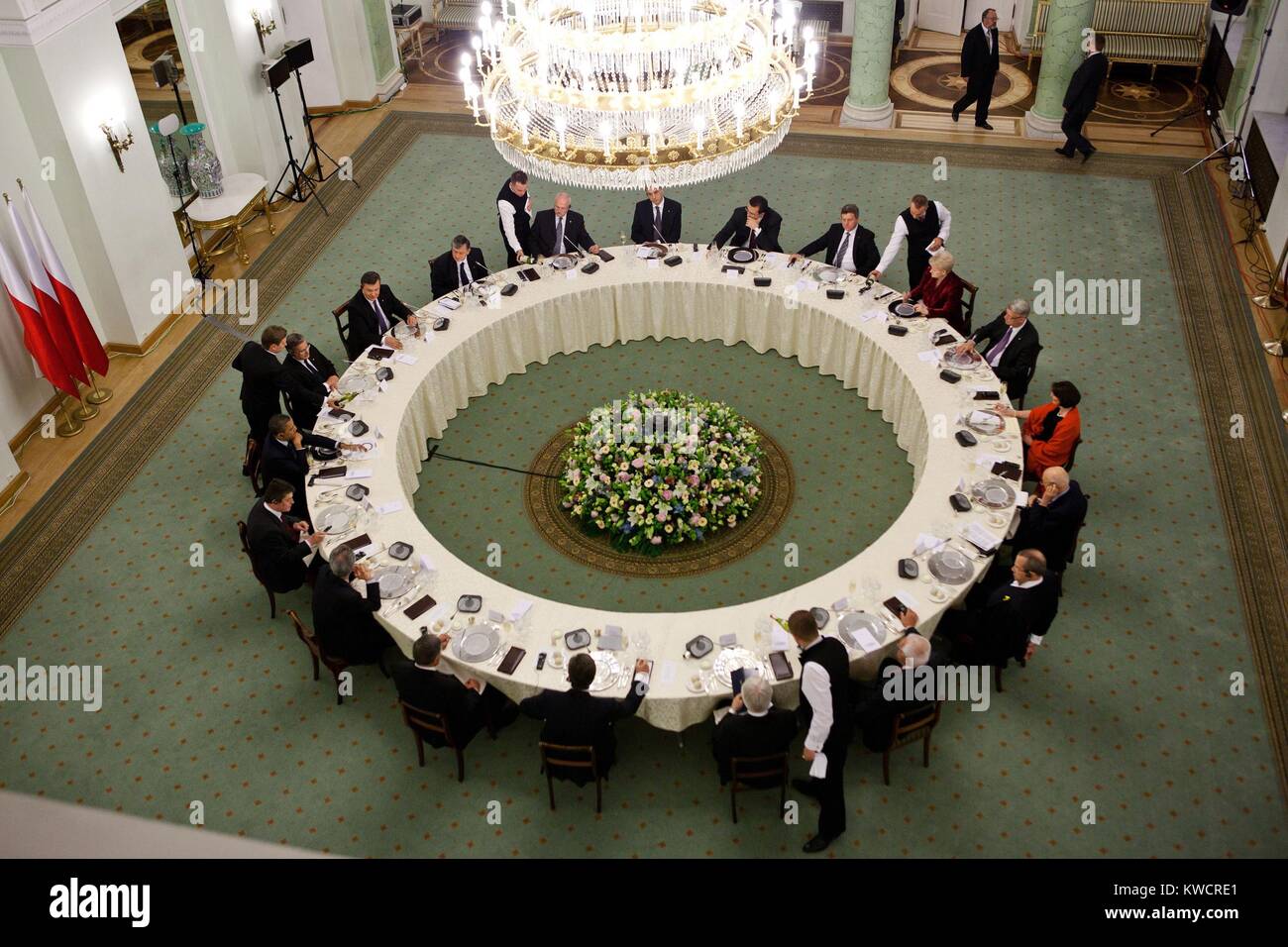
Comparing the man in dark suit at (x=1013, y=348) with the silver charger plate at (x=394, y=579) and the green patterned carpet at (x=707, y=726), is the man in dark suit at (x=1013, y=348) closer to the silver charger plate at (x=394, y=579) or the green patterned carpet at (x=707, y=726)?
the green patterned carpet at (x=707, y=726)

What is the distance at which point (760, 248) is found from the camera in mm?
10117

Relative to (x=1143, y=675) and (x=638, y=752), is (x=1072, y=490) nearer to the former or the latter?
(x=1143, y=675)

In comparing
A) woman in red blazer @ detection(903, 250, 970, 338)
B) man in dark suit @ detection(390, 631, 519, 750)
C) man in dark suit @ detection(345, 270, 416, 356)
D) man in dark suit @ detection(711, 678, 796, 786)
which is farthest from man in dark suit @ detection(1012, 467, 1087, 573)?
man in dark suit @ detection(345, 270, 416, 356)

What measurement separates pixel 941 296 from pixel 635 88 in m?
3.87

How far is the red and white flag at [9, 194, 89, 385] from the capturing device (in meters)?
8.62

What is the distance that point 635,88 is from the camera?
6.29m

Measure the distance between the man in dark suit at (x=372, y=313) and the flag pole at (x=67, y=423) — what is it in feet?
8.56

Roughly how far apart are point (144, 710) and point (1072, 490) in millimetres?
6299

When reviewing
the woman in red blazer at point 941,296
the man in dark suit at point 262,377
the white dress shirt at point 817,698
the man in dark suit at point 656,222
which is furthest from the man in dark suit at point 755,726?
the man in dark suit at point 656,222

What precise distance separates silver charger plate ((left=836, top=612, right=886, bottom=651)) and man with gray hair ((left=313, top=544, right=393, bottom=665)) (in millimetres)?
2869

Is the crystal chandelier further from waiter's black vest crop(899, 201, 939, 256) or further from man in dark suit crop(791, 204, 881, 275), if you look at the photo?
waiter's black vest crop(899, 201, 939, 256)

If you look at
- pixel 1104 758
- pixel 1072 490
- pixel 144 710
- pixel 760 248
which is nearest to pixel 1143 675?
pixel 1104 758

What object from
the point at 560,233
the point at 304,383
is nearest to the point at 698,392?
the point at 560,233

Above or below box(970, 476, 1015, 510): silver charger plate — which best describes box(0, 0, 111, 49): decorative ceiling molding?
above
